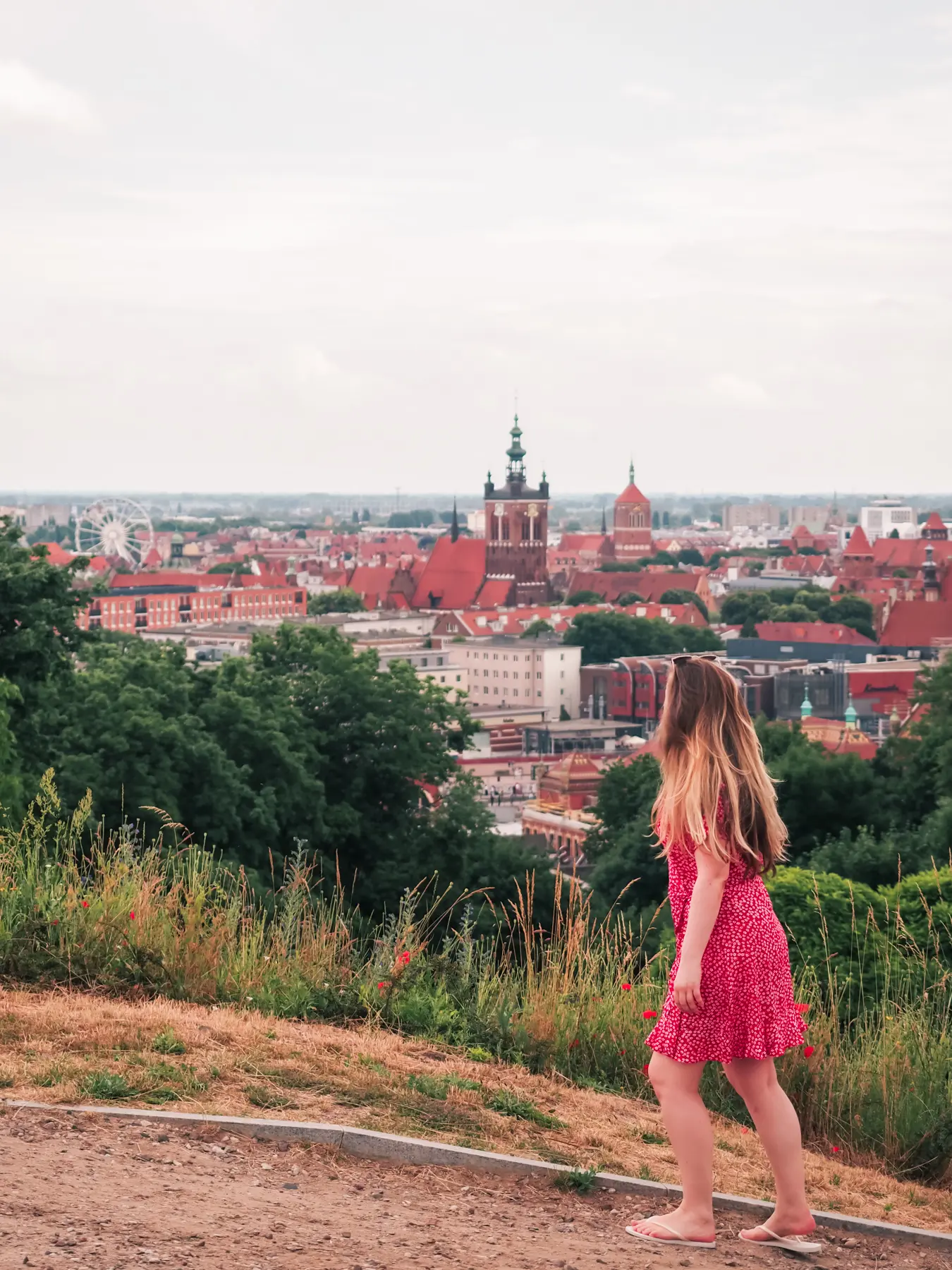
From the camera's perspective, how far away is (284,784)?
82.7 ft

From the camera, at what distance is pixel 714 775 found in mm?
4242

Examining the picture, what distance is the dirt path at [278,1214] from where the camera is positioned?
155 inches

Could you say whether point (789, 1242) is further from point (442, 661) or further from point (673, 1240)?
point (442, 661)

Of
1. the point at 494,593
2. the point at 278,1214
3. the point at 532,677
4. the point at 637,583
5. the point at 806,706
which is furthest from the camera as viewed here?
the point at 637,583

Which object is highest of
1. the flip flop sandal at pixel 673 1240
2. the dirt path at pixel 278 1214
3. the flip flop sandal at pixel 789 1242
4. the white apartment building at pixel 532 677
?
the dirt path at pixel 278 1214

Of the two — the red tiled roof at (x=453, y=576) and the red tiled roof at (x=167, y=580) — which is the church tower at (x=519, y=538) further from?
the red tiled roof at (x=167, y=580)

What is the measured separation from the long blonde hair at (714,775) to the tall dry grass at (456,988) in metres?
1.76

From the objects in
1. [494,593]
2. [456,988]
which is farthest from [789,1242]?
[494,593]

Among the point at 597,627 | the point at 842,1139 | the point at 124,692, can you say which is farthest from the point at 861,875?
the point at 597,627

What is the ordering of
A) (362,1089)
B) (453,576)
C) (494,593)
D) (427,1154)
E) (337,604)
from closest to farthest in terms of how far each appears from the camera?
(427,1154) → (362,1089) → (337,604) → (494,593) → (453,576)

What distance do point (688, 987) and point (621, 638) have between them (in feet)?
380

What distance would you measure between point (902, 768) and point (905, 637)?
89.8 metres

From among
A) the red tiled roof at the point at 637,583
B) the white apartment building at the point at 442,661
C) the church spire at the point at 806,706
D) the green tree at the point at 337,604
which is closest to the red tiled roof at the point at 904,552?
the red tiled roof at the point at 637,583

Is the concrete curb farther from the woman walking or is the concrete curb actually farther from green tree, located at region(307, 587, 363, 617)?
green tree, located at region(307, 587, 363, 617)
